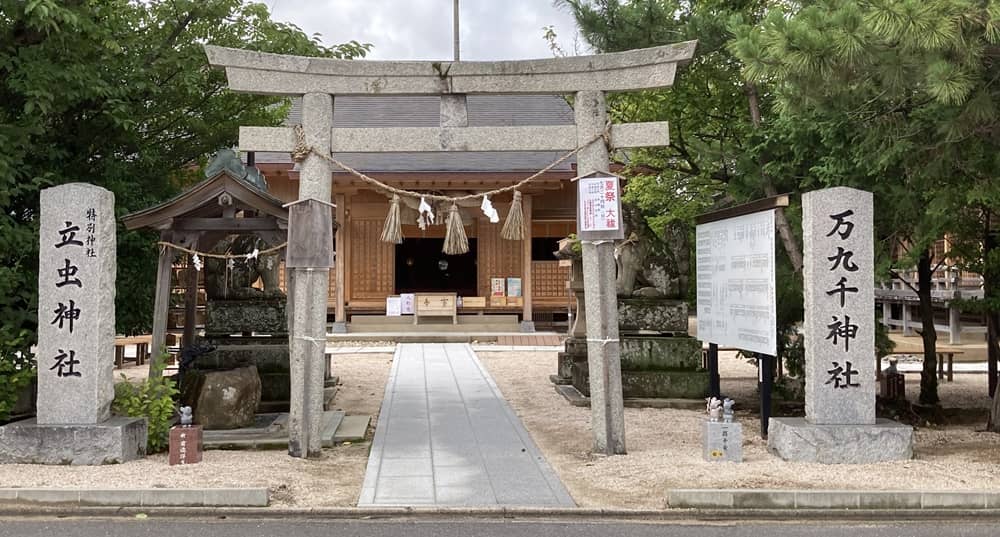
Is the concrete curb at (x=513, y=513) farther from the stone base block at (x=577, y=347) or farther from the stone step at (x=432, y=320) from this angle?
the stone step at (x=432, y=320)

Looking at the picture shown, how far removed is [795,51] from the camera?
6.17 m

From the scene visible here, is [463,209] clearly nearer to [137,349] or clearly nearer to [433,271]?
[433,271]

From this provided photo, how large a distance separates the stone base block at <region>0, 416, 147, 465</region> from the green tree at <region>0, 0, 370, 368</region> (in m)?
1.33

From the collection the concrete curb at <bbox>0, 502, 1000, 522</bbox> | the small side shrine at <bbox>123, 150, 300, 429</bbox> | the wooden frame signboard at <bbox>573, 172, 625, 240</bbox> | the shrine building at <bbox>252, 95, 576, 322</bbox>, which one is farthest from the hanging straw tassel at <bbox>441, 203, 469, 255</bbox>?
the shrine building at <bbox>252, 95, 576, 322</bbox>

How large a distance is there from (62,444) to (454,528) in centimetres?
369

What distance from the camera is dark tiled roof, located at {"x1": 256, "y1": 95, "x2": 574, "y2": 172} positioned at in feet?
67.1

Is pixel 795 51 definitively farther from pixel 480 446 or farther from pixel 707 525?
pixel 480 446

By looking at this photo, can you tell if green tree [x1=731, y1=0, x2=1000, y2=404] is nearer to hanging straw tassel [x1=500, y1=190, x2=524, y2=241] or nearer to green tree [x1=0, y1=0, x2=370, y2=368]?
hanging straw tassel [x1=500, y1=190, x2=524, y2=241]

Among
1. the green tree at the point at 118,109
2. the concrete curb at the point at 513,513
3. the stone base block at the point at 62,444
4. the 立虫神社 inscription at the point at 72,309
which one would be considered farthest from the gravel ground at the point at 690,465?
the green tree at the point at 118,109

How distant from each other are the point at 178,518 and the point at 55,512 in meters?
0.90

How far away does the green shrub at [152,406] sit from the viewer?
7590 millimetres

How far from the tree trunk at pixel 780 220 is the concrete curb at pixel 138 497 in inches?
267

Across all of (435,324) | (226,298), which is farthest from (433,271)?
(226,298)

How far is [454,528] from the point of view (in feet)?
18.2
